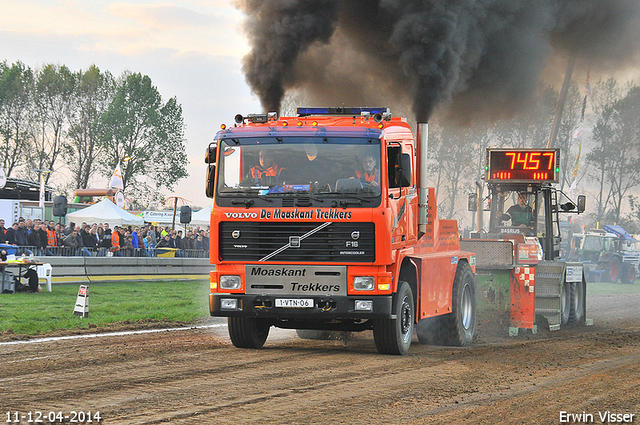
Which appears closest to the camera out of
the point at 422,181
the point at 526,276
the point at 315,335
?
the point at 422,181

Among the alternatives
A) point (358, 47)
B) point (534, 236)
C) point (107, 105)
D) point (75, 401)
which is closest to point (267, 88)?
point (358, 47)

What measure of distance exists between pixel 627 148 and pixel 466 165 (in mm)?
9624

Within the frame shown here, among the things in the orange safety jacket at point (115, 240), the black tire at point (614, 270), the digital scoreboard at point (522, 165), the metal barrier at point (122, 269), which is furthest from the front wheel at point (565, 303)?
the black tire at point (614, 270)

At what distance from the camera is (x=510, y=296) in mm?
13734

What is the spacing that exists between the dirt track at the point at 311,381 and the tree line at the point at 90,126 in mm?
45035

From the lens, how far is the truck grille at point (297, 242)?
9133 millimetres

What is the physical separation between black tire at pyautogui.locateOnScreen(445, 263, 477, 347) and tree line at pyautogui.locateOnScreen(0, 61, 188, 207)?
146ft

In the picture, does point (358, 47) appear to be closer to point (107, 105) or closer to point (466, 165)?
point (466, 165)

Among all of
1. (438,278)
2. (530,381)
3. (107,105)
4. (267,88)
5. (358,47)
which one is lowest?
(530,381)

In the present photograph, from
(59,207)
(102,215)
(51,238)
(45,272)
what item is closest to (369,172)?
(45,272)

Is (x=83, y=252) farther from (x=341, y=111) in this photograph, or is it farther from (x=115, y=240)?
(x=341, y=111)

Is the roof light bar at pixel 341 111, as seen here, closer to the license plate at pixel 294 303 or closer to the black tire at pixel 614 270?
the license plate at pixel 294 303

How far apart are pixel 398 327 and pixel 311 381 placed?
2.20m

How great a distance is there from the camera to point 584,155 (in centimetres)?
4944
